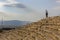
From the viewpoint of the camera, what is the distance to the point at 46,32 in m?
6.33

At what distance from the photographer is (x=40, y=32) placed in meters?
6.43

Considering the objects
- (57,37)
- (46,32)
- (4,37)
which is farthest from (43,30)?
(4,37)

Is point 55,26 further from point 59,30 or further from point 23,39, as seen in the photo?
point 23,39

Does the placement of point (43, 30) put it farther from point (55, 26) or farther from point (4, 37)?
point (4, 37)

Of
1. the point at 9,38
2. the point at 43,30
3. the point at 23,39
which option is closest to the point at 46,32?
the point at 43,30

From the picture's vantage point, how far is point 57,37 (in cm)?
601

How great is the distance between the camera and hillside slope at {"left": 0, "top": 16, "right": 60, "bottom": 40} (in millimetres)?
6172

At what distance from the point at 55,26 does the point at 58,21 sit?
1.21ft

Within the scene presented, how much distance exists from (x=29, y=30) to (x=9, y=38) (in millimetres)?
584

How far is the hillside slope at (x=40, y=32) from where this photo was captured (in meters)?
6.17

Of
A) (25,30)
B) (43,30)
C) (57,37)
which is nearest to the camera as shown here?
(57,37)

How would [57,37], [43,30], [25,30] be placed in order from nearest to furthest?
1. [57,37]
2. [43,30]
3. [25,30]

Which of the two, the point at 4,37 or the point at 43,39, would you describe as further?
the point at 4,37

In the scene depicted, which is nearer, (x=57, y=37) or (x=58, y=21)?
(x=57, y=37)
